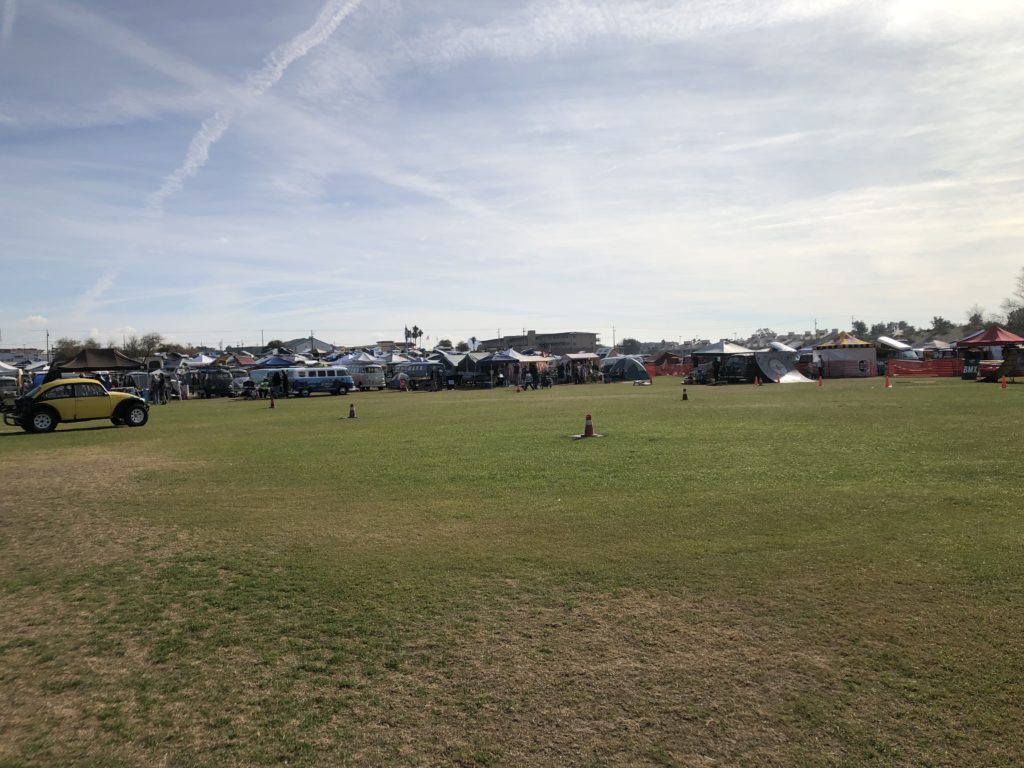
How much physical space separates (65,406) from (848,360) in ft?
179

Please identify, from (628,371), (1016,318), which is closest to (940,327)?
(1016,318)

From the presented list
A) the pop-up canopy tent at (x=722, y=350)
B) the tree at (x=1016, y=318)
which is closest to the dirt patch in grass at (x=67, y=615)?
the pop-up canopy tent at (x=722, y=350)

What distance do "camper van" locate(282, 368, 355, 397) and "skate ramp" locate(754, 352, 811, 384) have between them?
101 feet

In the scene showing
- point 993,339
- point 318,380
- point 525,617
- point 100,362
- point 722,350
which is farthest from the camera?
point 722,350

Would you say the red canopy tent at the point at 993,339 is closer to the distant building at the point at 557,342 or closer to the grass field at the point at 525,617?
the grass field at the point at 525,617

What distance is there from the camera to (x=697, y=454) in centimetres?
1377

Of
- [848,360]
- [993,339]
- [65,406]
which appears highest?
[993,339]

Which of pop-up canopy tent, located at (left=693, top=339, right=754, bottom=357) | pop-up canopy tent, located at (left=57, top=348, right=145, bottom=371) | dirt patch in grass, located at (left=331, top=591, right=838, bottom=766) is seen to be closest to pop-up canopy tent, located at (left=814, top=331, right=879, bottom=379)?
pop-up canopy tent, located at (left=693, top=339, right=754, bottom=357)

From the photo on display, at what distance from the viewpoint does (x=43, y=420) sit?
22.4 meters

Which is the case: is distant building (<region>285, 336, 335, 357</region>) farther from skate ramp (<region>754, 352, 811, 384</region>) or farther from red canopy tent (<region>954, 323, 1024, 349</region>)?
red canopy tent (<region>954, 323, 1024, 349</region>)

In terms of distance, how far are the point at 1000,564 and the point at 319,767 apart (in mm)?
6574

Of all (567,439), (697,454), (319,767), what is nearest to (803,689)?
(319,767)

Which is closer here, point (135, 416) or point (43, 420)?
point (43, 420)

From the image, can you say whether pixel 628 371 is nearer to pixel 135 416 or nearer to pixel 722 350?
pixel 722 350
